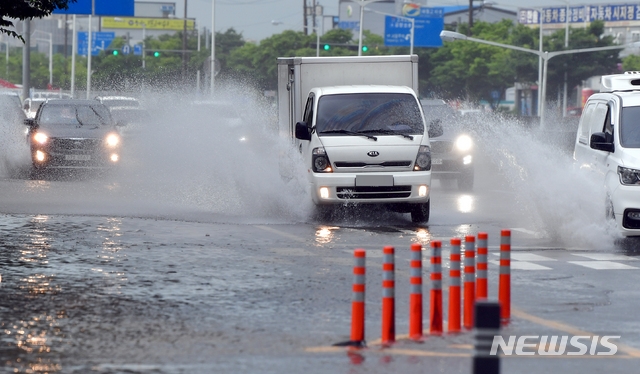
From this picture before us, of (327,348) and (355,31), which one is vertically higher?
(355,31)

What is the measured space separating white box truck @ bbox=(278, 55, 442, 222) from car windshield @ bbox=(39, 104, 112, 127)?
9253 millimetres

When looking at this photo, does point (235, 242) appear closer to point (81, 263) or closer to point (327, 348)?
point (81, 263)

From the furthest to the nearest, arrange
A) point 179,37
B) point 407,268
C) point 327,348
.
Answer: point 179,37 → point 407,268 → point 327,348

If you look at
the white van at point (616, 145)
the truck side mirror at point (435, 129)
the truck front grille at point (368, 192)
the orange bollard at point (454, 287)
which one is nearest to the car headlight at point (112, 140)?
the truck side mirror at point (435, 129)

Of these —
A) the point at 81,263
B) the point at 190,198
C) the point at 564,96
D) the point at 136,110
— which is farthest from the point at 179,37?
the point at 81,263

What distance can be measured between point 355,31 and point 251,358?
449 ft

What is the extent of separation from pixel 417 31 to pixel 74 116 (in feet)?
165

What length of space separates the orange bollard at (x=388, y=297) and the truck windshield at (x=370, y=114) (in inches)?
→ 344

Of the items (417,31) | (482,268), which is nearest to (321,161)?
(482,268)

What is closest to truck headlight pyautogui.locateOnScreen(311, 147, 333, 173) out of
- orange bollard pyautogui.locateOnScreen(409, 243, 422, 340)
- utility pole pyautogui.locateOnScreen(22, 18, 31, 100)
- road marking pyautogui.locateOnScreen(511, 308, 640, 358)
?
road marking pyautogui.locateOnScreen(511, 308, 640, 358)

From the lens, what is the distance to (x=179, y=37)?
125625 millimetres

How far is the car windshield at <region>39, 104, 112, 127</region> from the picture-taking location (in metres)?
25.7

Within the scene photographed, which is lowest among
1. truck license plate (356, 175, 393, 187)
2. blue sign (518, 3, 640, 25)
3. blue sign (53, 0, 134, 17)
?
truck license plate (356, 175, 393, 187)

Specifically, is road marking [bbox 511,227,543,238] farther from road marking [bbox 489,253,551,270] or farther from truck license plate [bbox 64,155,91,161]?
truck license plate [bbox 64,155,91,161]
